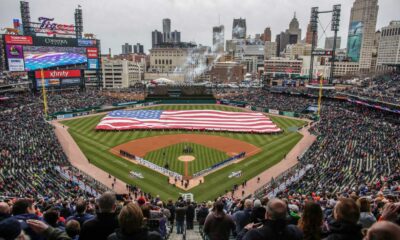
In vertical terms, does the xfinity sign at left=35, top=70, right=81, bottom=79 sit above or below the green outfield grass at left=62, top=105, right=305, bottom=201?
above

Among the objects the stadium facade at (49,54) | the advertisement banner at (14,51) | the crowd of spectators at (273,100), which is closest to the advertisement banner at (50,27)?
the stadium facade at (49,54)

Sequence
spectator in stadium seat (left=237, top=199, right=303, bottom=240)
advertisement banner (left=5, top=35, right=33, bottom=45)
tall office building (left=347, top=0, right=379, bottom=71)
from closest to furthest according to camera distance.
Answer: spectator in stadium seat (left=237, top=199, right=303, bottom=240) < advertisement banner (left=5, top=35, right=33, bottom=45) < tall office building (left=347, top=0, right=379, bottom=71)

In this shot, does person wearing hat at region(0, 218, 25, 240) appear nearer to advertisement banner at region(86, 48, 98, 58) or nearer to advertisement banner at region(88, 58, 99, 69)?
advertisement banner at region(86, 48, 98, 58)

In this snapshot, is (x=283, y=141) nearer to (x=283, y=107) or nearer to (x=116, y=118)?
(x=283, y=107)

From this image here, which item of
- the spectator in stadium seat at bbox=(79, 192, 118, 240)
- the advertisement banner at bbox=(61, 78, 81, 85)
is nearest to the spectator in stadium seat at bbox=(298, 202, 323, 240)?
Answer: the spectator in stadium seat at bbox=(79, 192, 118, 240)

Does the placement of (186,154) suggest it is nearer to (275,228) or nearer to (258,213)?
(258,213)

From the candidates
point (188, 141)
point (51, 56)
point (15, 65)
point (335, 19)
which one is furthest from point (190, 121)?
point (335, 19)
